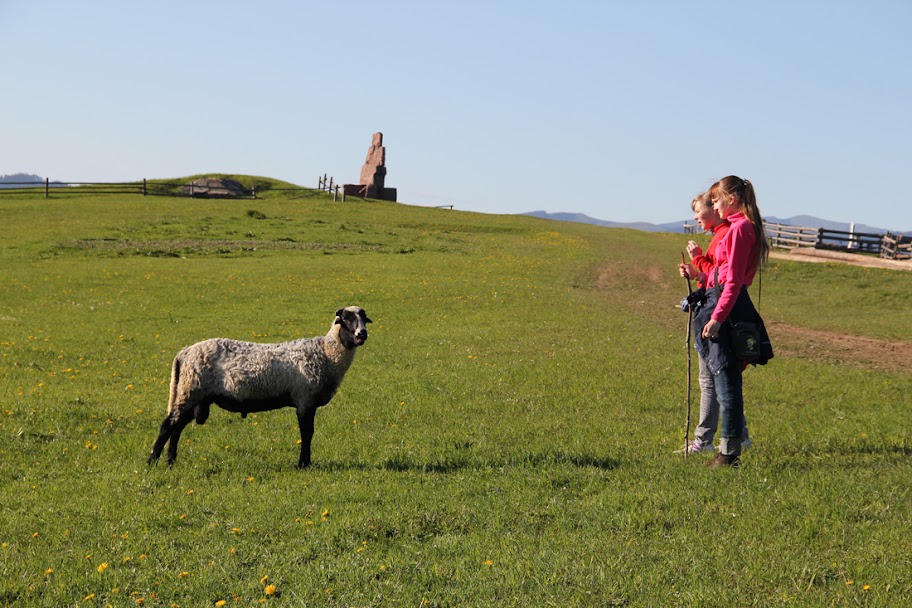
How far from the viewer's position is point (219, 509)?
326 inches

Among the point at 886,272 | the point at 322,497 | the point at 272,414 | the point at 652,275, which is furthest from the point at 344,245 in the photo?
the point at 322,497

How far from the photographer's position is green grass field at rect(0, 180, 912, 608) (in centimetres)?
641

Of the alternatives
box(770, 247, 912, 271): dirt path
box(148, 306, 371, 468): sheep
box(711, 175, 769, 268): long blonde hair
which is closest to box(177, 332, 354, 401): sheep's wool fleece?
box(148, 306, 371, 468): sheep

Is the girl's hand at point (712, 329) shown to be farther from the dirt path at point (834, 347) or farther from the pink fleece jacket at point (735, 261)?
the dirt path at point (834, 347)

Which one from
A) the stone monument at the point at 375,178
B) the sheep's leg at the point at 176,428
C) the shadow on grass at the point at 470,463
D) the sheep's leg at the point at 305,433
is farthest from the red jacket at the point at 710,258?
the stone monument at the point at 375,178

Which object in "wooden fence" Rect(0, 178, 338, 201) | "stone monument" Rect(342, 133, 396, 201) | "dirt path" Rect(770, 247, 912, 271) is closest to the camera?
"dirt path" Rect(770, 247, 912, 271)

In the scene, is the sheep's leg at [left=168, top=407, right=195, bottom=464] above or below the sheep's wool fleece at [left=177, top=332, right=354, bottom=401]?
below

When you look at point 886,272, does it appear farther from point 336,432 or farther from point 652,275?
point 336,432

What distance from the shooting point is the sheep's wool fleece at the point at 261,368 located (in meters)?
9.72

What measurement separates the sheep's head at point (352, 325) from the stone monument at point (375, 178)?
71.7m

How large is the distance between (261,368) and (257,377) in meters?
0.12

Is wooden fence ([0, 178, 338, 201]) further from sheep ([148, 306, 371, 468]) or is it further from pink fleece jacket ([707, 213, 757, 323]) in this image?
pink fleece jacket ([707, 213, 757, 323])

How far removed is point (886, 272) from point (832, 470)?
34.1 meters

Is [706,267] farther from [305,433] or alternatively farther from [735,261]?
[305,433]
